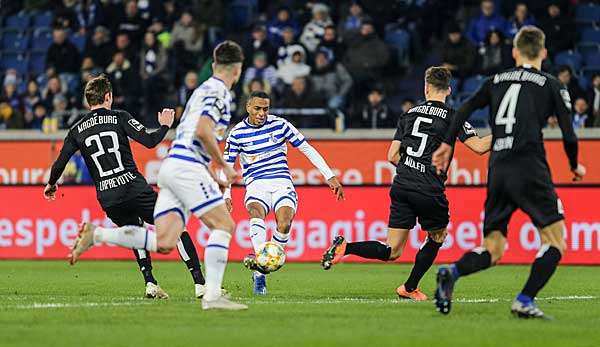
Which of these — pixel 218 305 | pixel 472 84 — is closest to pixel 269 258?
pixel 218 305

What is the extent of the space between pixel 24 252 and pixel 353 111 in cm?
668

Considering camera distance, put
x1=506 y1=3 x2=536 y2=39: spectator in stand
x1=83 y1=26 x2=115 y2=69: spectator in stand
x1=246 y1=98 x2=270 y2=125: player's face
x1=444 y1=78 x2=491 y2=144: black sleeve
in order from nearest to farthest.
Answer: x1=444 y1=78 x2=491 y2=144: black sleeve → x1=246 y1=98 x2=270 y2=125: player's face → x1=506 y1=3 x2=536 y2=39: spectator in stand → x1=83 y1=26 x2=115 y2=69: spectator in stand

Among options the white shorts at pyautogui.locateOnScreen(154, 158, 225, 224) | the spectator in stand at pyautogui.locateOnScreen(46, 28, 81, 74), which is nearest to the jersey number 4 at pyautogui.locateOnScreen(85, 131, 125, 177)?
the white shorts at pyautogui.locateOnScreen(154, 158, 225, 224)

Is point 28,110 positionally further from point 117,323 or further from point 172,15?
point 117,323

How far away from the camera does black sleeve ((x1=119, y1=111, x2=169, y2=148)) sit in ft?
41.5

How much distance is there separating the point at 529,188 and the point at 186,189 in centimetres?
275

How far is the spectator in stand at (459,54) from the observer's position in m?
23.9

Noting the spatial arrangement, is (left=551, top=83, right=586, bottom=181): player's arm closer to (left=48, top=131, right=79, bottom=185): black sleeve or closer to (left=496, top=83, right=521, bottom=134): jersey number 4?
(left=496, top=83, right=521, bottom=134): jersey number 4

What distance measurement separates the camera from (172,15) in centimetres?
2722

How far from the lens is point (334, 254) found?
12867 mm

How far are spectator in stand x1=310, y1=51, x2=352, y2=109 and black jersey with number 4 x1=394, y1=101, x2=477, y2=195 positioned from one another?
1136 centimetres

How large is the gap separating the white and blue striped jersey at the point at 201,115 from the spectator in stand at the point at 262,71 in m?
13.8

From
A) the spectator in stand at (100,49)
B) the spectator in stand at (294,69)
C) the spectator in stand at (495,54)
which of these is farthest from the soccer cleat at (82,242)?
the spectator in stand at (100,49)

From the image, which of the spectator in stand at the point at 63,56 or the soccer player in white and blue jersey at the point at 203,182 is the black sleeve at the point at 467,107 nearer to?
the soccer player in white and blue jersey at the point at 203,182
